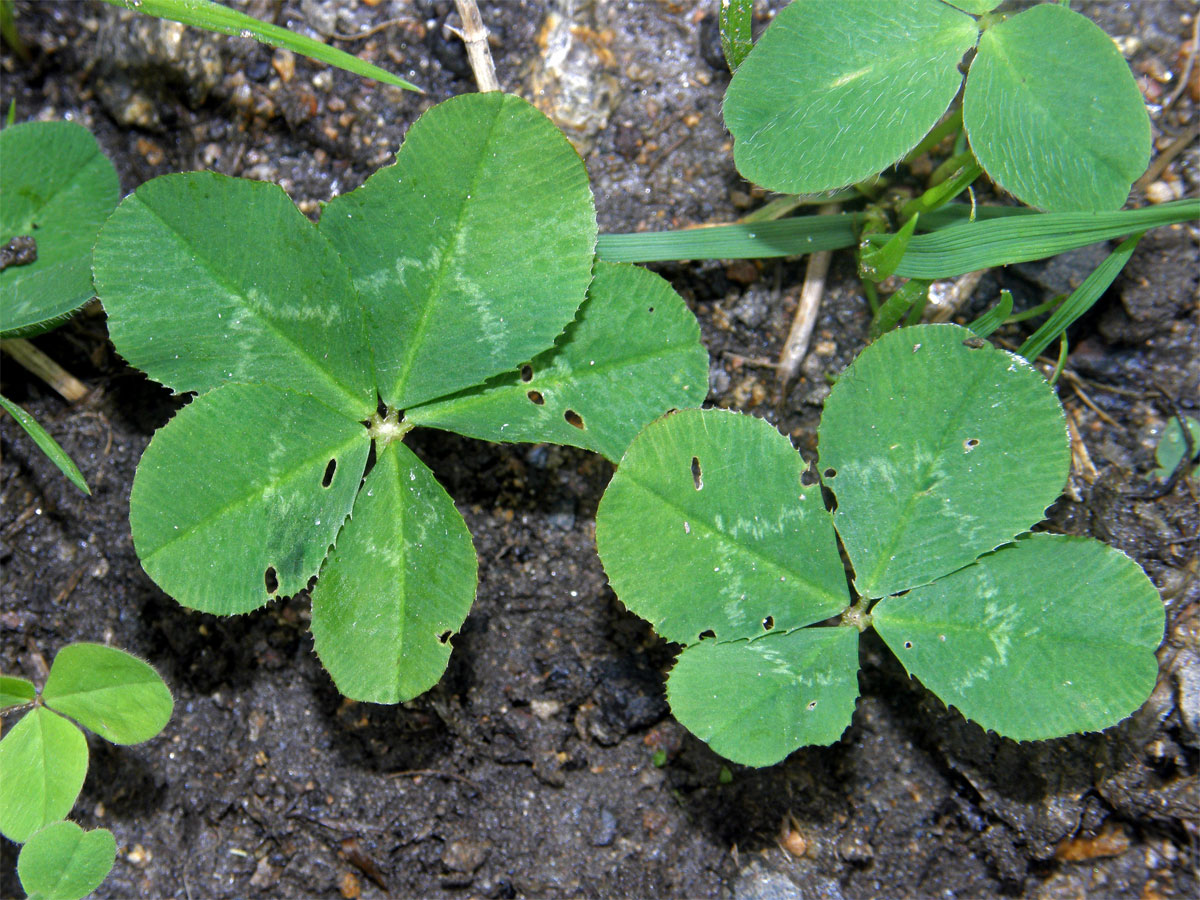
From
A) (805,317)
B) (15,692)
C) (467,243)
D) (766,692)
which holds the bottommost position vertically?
(15,692)

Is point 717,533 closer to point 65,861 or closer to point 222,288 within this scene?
point 222,288

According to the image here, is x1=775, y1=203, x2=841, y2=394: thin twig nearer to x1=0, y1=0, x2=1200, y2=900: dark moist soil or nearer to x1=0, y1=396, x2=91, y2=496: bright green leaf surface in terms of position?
x1=0, y1=0, x2=1200, y2=900: dark moist soil

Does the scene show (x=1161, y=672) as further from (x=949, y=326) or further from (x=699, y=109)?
(x=699, y=109)

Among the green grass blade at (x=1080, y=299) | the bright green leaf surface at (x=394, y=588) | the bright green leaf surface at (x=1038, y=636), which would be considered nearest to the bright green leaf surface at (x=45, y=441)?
the bright green leaf surface at (x=394, y=588)

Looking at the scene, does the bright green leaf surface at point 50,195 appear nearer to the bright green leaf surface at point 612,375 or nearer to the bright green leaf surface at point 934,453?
the bright green leaf surface at point 612,375

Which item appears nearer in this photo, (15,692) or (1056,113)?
(1056,113)

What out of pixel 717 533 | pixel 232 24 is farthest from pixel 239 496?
pixel 232 24

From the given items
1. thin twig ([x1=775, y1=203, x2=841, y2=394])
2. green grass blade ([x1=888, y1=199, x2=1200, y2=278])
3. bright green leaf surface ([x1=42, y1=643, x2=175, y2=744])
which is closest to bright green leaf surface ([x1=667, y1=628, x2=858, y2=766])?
thin twig ([x1=775, y1=203, x2=841, y2=394])
